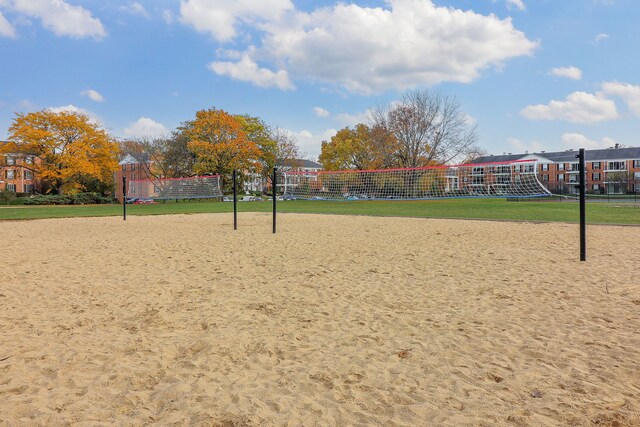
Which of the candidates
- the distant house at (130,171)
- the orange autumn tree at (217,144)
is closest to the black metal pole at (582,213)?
the orange autumn tree at (217,144)

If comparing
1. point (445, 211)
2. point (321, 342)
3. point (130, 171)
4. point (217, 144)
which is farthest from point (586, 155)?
point (321, 342)

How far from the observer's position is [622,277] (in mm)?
6324

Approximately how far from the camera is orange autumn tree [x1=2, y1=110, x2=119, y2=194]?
40.4m

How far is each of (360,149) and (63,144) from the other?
1171 inches

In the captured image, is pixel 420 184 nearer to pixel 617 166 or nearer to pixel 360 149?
pixel 360 149

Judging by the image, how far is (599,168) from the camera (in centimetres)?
8819

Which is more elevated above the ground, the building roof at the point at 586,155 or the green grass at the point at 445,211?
the building roof at the point at 586,155

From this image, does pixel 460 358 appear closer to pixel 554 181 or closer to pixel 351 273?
pixel 351 273

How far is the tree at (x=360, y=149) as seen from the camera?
38969 mm

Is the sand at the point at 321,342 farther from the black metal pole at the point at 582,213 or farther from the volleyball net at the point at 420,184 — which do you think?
the volleyball net at the point at 420,184

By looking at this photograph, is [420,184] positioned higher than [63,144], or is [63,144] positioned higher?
[63,144]

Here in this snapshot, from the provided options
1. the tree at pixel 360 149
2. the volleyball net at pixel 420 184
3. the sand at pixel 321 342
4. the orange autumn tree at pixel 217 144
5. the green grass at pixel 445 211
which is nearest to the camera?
the sand at pixel 321 342

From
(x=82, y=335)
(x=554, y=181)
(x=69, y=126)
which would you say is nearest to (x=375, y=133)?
(x=69, y=126)

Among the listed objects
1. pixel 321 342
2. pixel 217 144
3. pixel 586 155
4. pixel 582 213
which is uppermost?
pixel 586 155
